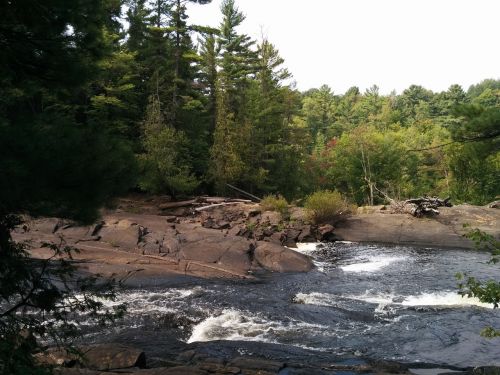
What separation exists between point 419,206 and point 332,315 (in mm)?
14787

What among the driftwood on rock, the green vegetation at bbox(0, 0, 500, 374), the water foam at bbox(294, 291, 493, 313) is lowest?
the water foam at bbox(294, 291, 493, 313)

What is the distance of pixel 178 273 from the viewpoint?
47.0 ft

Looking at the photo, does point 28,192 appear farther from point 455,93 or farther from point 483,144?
point 455,93

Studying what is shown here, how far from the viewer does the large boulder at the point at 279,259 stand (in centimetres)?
1591

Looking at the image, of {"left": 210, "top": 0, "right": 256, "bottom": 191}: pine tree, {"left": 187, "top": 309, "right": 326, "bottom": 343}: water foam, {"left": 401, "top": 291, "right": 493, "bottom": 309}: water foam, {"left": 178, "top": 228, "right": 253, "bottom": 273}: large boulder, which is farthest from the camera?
{"left": 210, "top": 0, "right": 256, "bottom": 191}: pine tree

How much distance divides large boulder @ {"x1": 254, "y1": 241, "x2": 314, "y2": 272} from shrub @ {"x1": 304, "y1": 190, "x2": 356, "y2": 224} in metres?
6.91

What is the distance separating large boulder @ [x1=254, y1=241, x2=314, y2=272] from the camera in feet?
52.2

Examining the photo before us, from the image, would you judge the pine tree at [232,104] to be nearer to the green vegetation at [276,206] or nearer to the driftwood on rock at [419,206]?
the green vegetation at [276,206]

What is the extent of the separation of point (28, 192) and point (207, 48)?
3339 cm

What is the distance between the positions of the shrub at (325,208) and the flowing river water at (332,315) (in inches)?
294

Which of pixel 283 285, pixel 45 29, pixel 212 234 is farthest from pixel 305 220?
pixel 45 29

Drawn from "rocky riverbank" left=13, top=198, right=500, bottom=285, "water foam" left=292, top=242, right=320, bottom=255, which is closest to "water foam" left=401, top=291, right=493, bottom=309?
"rocky riverbank" left=13, top=198, right=500, bottom=285

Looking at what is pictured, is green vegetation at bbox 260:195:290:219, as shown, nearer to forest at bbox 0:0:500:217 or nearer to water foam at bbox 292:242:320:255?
water foam at bbox 292:242:320:255

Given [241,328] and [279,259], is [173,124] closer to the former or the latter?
[279,259]
